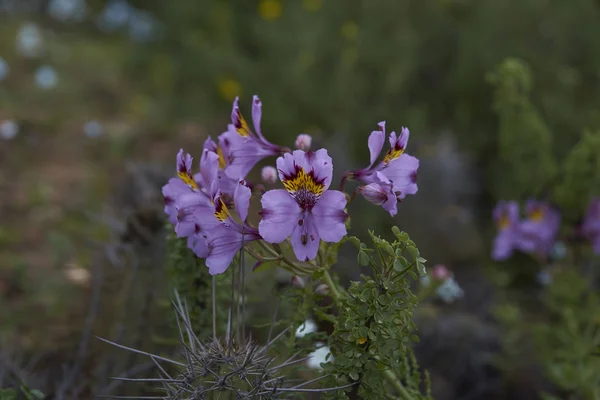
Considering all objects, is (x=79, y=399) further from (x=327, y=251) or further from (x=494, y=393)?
(x=494, y=393)

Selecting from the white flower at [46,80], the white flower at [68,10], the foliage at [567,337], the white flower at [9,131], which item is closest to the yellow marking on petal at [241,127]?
the foliage at [567,337]

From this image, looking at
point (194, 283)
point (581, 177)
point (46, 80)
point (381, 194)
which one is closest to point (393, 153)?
point (381, 194)

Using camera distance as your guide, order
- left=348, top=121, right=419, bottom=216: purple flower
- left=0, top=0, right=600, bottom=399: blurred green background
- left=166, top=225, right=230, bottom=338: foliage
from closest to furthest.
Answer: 1. left=348, top=121, right=419, bottom=216: purple flower
2. left=166, top=225, right=230, bottom=338: foliage
3. left=0, top=0, right=600, bottom=399: blurred green background

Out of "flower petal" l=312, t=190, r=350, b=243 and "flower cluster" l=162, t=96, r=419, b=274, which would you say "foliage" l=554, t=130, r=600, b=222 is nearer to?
"flower cluster" l=162, t=96, r=419, b=274

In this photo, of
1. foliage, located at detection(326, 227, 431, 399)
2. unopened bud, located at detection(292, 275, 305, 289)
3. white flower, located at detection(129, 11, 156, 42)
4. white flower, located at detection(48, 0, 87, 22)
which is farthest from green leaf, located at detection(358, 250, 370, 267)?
white flower, located at detection(48, 0, 87, 22)

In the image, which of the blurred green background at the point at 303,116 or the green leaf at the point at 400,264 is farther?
the blurred green background at the point at 303,116

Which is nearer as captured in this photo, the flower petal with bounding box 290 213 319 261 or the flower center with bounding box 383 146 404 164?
the flower petal with bounding box 290 213 319 261

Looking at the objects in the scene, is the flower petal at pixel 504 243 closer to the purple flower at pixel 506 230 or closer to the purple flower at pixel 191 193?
the purple flower at pixel 506 230

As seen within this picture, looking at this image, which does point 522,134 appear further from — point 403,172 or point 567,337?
point 403,172
